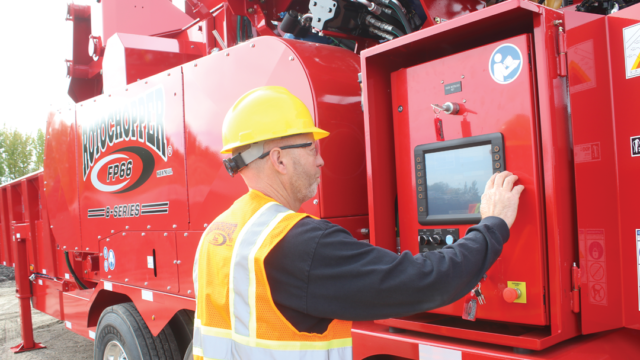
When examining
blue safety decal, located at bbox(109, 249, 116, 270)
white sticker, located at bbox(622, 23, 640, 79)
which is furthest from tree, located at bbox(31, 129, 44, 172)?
white sticker, located at bbox(622, 23, 640, 79)

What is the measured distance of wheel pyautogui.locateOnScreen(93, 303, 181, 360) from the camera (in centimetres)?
339

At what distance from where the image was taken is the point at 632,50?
1.73 m

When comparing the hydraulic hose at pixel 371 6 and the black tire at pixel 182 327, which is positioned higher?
the hydraulic hose at pixel 371 6

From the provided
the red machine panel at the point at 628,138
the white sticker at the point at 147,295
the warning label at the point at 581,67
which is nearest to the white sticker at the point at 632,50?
the red machine panel at the point at 628,138

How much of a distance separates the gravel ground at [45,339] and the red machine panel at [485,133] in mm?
5968

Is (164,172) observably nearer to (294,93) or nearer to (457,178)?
(294,93)

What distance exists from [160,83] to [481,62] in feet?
6.97

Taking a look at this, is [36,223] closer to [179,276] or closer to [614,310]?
[179,276]

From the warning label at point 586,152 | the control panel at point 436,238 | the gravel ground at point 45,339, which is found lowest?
the gravel ground at point 45,339

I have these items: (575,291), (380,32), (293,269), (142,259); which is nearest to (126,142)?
(142,259)

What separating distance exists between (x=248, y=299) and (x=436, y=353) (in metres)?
0.82

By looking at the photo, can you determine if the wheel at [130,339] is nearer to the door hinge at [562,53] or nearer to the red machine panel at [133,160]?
the red machine panel at [133,160]

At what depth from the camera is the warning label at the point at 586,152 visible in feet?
5.76

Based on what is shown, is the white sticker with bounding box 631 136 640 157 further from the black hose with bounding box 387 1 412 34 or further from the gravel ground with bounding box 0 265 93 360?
the gravel ground with bounding box 0 265 93 360
